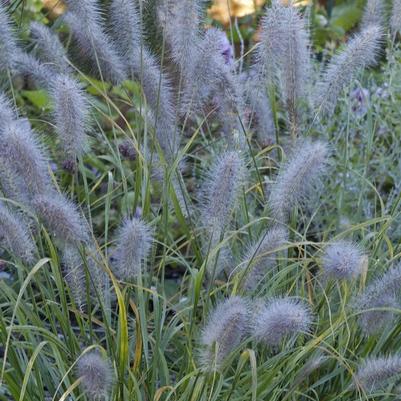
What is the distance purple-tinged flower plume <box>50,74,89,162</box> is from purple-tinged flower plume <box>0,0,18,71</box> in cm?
Answer: 28

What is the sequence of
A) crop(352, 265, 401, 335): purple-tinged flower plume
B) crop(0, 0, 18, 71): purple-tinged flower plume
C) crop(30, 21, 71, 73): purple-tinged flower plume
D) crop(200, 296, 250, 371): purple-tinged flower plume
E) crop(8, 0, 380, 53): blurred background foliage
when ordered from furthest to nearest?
crop(8, 0, 380, 53): blurred background foliage → crop(30, 21, 71, 73): purple-tinged flower plume → crop(0, 0, 18, 71): purple-tinged flower plume → crop(352, 265, 401, 335): purple-tinged flower plume → crop(200, 296, 250, 371): purple-tinged flower plume

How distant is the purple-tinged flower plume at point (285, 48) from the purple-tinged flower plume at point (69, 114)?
0.58 metres

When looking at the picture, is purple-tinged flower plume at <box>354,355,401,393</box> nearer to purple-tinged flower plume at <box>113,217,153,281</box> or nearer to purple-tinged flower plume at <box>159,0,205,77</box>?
purple-tinged flower plume at <box>113,217,153,281</box>

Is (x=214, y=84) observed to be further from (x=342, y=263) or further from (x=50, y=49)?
(x=342, y=263)

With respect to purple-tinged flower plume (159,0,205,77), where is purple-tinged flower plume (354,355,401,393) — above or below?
below

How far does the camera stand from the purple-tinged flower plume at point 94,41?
2.54m

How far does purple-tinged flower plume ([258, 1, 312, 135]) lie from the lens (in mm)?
2600

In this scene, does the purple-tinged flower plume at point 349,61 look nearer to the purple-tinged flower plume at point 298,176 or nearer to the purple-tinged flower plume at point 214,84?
the purple-tinged flower plume at point 214,84

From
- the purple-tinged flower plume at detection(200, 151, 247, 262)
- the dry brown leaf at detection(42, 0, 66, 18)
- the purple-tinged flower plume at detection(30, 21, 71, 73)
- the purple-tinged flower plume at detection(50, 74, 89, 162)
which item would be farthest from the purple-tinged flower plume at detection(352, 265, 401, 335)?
the dry brown leaf at detection(42, 0, 66, 18)

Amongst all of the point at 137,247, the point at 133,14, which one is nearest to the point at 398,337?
the point at 137,247

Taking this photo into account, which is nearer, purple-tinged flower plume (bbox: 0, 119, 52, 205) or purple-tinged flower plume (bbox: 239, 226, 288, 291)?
purple-tinged flower plume (bbox: 0, 119, 52, 205)

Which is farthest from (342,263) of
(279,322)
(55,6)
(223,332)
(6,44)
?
(55,6)

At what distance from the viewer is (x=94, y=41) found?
258 centimetres

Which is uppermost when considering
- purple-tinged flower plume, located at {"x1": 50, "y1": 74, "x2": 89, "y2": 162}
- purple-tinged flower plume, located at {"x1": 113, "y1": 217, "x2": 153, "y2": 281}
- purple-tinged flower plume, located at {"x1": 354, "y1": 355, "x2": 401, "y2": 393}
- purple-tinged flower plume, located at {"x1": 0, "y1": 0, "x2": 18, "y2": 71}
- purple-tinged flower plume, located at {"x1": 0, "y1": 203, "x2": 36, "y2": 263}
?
purple-tinged flower plume, located at {"x1": 0, "y1": 0, "x2": 18, "y2": 71}
